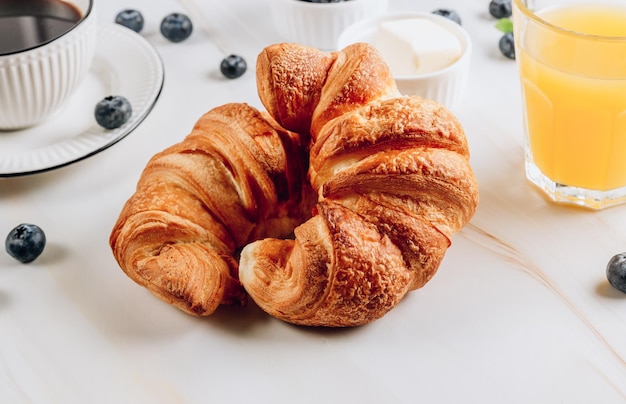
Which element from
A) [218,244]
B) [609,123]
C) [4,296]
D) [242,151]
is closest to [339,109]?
[242,151]

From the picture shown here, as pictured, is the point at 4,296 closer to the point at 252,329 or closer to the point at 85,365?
the point at 85,365

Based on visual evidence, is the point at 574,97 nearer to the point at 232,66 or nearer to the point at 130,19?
the point at 232,66

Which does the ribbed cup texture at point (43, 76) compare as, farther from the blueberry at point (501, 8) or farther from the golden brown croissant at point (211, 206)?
the blueberry at point (501, 8)

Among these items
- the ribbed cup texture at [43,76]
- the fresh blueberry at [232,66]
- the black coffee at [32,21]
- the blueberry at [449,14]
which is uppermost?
→ the black coffee at [32,21]

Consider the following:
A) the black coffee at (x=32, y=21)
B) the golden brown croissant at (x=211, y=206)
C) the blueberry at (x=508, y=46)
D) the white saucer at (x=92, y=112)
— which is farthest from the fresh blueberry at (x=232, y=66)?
the blueberry at (x=508, y=46)

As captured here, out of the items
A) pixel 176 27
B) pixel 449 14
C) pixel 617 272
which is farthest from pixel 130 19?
pixel 617 272

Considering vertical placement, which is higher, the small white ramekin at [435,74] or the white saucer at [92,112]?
the white saucer at [92,112]

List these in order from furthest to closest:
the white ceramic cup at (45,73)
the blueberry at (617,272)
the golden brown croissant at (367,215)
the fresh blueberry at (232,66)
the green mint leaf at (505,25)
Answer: the green mint leaf at (505,25), the fresh blueberry at (232,66), the white ceramic cup at (45,73), the blueberry at (617,272), the golden brown croissant at (367,215)
